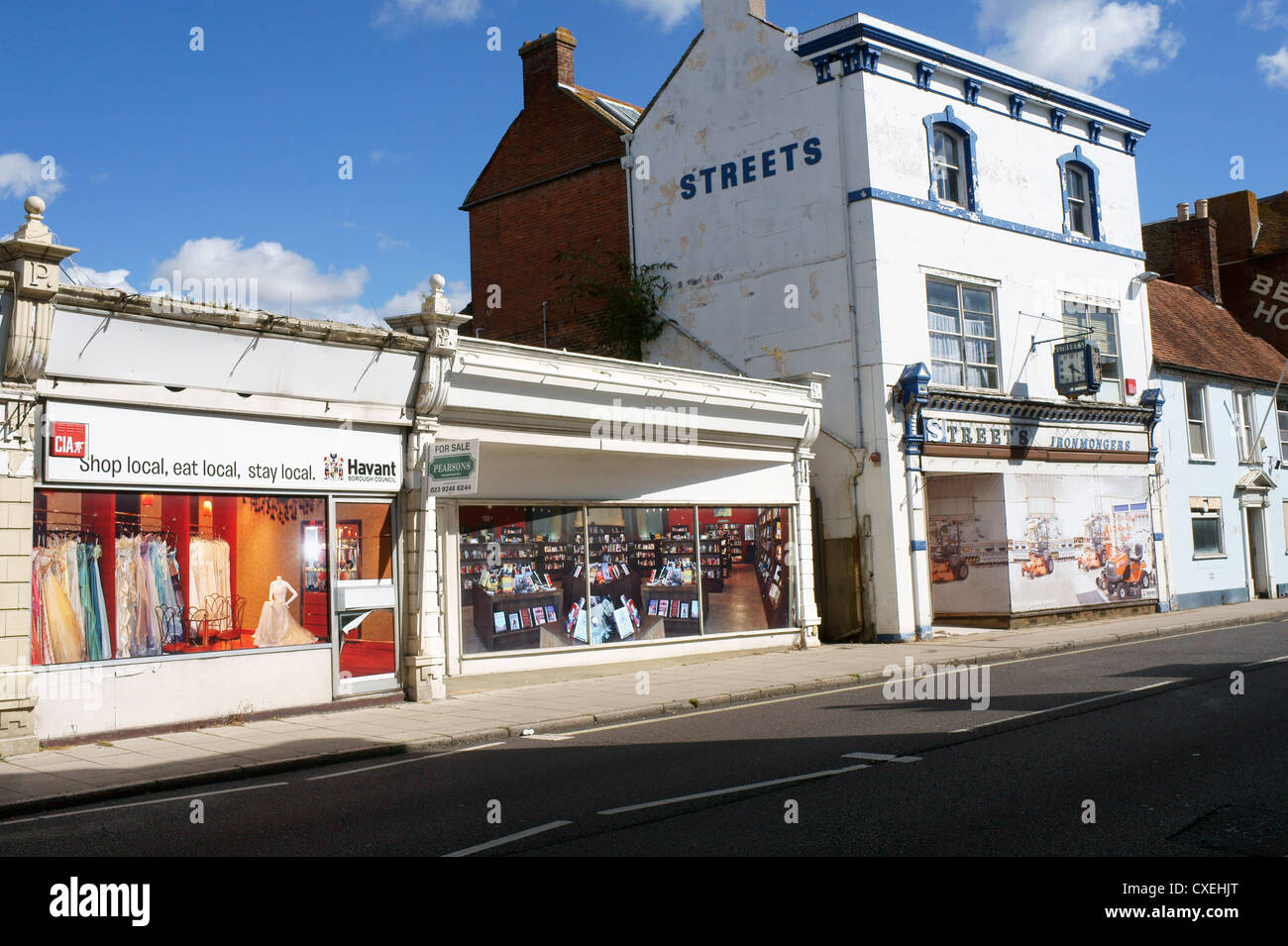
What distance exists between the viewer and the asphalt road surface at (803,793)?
661cm

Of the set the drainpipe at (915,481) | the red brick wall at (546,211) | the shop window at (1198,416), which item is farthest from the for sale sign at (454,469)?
the shop window at (1198,416)

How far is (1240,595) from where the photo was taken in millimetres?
29312

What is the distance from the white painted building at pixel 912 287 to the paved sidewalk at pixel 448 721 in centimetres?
335

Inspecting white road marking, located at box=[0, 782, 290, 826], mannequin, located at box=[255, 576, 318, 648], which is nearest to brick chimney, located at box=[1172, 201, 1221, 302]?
mannequin, located at box=[255, 576, 318, 648]

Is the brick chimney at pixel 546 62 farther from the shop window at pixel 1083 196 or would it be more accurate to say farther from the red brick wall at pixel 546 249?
the shop window at pixel 1083 196

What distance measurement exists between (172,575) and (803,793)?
8.01m

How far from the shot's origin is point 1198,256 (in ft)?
115

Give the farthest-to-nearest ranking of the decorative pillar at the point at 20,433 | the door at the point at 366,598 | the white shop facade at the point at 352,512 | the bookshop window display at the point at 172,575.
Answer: the door at the point at 366,598 → the white shop facade at the point at 352,512 → the bookshop window display at the point at 172,575 → the decorative pillar at the point at 20,433

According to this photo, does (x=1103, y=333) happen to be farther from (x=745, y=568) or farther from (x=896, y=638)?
(x=745, y=568)

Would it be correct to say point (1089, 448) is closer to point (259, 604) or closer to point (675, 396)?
point (675, 396)

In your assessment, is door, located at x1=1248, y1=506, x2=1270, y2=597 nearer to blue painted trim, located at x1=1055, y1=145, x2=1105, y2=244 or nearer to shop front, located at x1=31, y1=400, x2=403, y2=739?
blue painted trim, located at x1=1055, y1=145, x2=1105, y2=244

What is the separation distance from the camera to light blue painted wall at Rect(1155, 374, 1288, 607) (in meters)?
27.7
